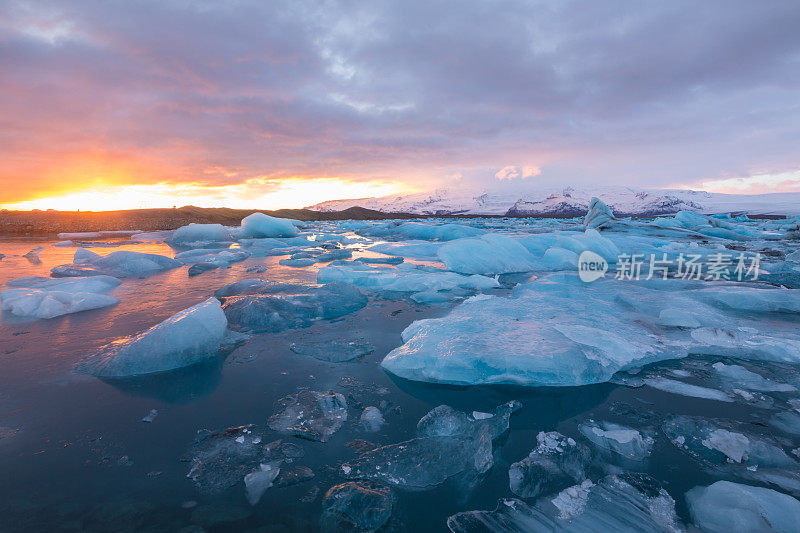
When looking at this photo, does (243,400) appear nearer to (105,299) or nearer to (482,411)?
(482,411)

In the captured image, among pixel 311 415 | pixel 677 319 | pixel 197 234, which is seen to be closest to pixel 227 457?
pixel 311 415

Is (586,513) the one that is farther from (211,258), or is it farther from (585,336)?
(211,258)

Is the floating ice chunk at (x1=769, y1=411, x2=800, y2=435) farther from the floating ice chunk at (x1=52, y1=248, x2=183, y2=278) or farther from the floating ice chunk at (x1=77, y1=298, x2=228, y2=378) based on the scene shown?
the floating ice chunk at (x1=52, y1=248, x2=183, y2=278)

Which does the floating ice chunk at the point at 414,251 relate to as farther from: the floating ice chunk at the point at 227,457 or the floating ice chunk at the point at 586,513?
the floating ice chunk at the point at 586,513

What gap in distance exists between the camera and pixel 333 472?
1564mm

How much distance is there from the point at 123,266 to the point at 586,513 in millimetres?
8362

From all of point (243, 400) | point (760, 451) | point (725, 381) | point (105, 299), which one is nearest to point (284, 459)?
point (243, 400)

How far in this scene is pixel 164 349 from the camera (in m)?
2.61

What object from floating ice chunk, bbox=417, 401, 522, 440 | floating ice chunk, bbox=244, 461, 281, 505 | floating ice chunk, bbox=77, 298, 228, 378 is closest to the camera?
floating ice chunk, bbox=244, 461, 281, 505

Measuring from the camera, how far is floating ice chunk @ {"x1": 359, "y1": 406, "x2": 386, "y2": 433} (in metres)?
1.91

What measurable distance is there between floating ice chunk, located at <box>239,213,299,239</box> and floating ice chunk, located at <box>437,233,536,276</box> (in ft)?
40.3

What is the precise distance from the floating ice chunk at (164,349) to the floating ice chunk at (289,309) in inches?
23.0

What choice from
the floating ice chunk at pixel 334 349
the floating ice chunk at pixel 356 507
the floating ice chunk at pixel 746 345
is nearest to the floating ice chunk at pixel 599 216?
the floating ice chunk at pixel 746 345

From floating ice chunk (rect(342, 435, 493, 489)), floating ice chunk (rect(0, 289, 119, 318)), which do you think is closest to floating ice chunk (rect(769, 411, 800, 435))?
floating ice chunk (rect(342, 435, 493, 489))
